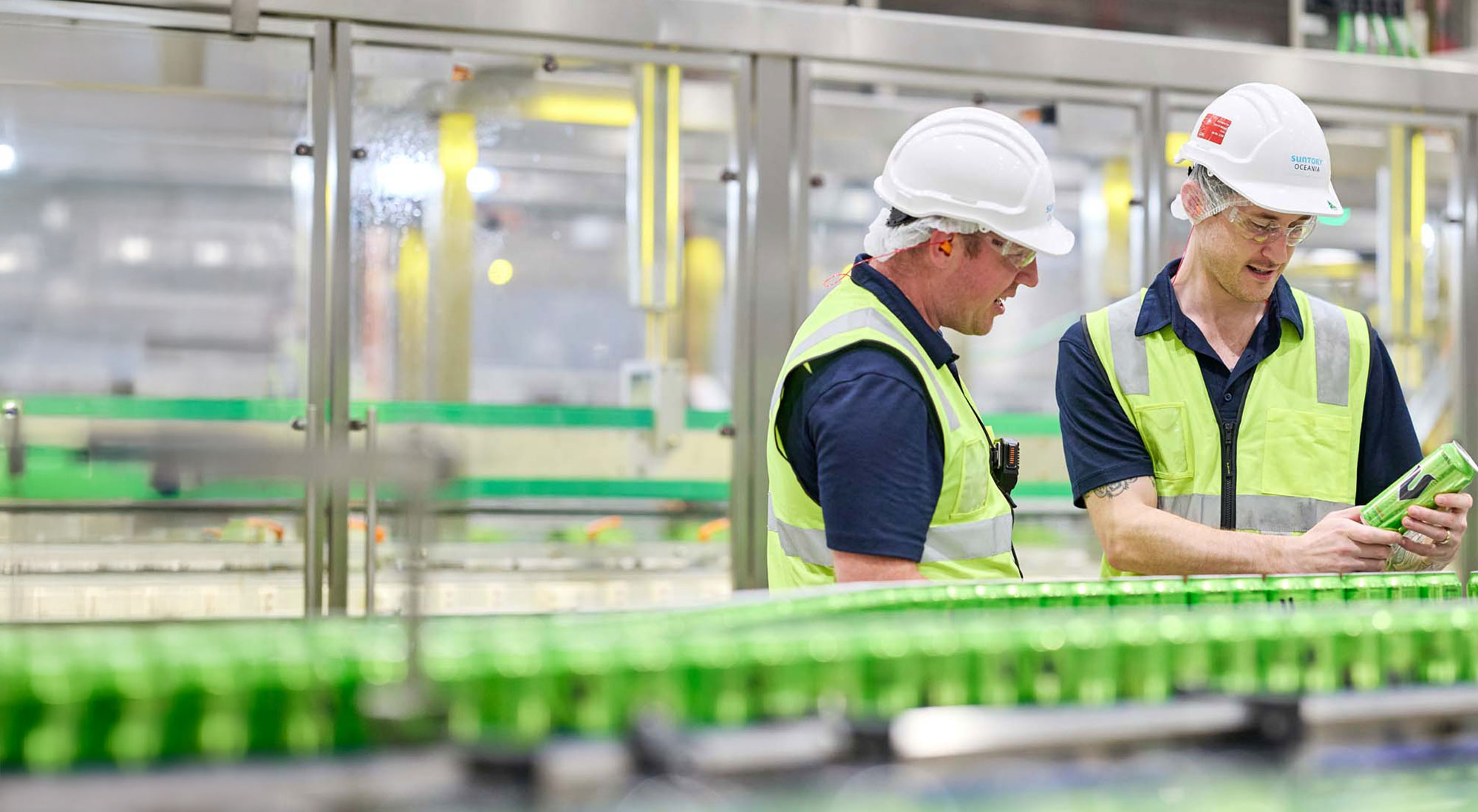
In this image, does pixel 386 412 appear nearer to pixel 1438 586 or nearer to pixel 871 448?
pixel 871 448

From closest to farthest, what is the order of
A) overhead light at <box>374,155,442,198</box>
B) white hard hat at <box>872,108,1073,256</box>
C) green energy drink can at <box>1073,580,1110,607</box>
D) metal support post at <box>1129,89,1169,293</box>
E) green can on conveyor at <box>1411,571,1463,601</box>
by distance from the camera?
green energy drink can at <box>1073,580,1110,607</box>, green can on conveyor at <box>1411,571,1463,601</box>, white hard hat at <box>872,108,1073,256</box>, overhead light at <box>374,155,442,198</box>, metal support post at <box>1129,89,1169,293</box>

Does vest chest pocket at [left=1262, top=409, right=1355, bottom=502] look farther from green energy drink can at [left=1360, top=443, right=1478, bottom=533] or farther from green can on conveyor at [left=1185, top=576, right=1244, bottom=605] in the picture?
green can on conveyor at [left=1185, top=576, right=1244, bottom=605]

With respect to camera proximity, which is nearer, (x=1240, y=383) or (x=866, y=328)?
(x=866, y=328)

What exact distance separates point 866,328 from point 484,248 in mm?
2118

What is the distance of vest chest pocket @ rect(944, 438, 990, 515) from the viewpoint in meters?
1.89

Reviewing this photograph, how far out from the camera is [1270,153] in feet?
7.20

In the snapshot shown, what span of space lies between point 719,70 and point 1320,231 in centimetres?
217

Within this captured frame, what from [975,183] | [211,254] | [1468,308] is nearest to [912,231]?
[975,183]

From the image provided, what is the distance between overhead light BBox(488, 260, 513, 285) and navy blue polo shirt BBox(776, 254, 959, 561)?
6.78 ft

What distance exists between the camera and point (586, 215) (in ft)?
12.8

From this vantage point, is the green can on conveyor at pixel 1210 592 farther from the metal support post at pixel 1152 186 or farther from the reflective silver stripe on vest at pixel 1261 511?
the metal support post at pixel 1152 186

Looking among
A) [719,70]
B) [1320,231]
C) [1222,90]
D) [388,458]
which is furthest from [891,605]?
[1320,231]

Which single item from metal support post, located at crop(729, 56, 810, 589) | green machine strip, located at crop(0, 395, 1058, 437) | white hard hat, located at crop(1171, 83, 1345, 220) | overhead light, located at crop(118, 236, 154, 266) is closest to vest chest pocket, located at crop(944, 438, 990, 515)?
white hard hat, located at crop(1171, 83, 1345, 220)

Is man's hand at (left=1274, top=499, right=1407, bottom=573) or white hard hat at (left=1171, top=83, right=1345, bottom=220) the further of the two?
white hard hat at (left=1171, top=83, right=1345, bottom=220)
